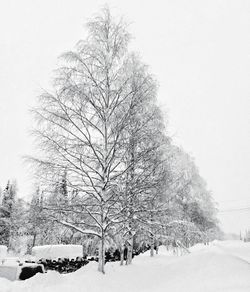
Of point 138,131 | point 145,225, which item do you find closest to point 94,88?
point 138,131

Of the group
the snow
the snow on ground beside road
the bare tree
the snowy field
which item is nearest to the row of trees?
the bare tree

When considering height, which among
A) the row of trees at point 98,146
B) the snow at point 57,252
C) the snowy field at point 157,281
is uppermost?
the row of trees at point 98,146

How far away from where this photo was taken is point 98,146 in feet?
36.8

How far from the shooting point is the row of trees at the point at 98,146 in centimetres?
1022

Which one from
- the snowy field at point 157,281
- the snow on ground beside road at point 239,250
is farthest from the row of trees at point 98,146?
the snow on ground beside road at point 239,250

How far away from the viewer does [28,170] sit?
33.0ft

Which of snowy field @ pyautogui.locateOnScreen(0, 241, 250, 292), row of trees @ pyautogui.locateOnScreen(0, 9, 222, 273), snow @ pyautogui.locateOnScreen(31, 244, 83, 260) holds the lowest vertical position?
snowy field @ pyautogui.locateOnScreen(0, 241, 250, 292)

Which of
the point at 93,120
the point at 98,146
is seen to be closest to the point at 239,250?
the point at 98,146

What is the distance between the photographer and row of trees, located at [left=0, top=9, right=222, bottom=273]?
33.5ft

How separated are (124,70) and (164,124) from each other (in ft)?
11.9

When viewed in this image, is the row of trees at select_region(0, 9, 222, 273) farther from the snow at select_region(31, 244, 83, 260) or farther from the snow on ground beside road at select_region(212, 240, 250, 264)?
the snow at select_region(31, 244, 83, 260)

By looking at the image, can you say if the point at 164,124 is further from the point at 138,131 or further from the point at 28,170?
the point at 28,170

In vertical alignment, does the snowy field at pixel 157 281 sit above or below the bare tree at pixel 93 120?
below

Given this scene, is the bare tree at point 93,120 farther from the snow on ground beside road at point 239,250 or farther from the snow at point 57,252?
the snow at point 57,252
